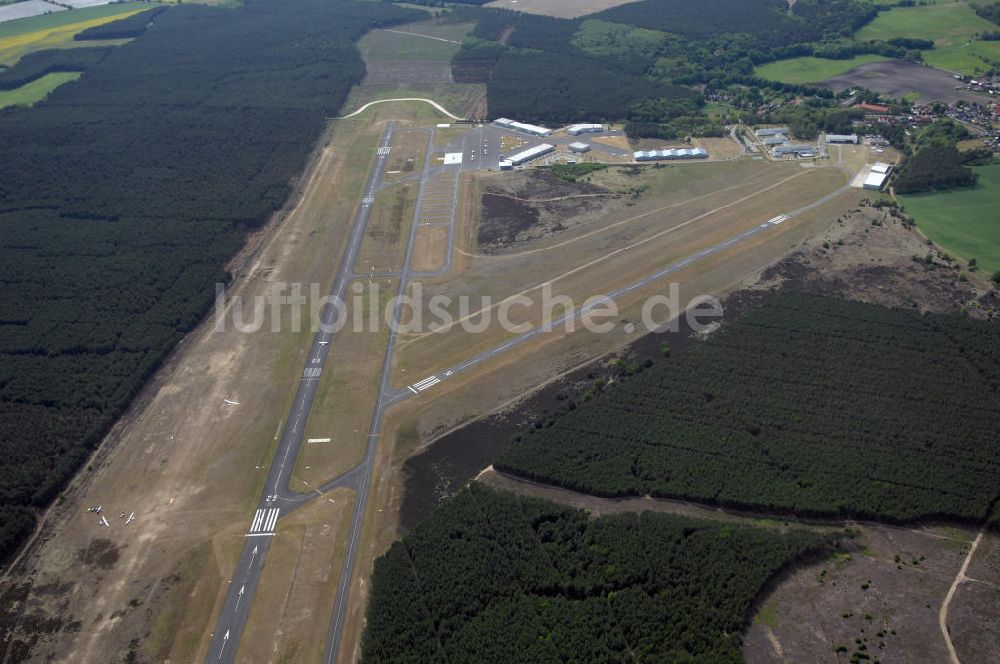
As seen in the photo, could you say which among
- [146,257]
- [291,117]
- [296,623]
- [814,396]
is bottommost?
[296,623]

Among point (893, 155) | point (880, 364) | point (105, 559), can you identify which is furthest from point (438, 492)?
point (893, 155)

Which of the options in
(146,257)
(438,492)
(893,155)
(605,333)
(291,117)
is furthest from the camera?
(291,117)

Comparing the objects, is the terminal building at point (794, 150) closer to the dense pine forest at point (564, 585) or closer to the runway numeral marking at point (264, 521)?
the dense pine forest at point (564, 585)

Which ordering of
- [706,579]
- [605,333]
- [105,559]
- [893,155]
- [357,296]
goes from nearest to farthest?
[706,579]
[105,559]
[605,333]
[357,296]
[893,155]

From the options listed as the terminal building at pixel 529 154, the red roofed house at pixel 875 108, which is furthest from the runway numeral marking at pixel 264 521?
the red roofed house at pixel 875 108

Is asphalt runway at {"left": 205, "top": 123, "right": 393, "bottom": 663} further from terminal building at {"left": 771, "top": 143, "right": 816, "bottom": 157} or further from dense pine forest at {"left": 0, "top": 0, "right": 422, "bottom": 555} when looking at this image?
terminal building at {"left": 771, "top": 143, "right": 816, "bottom": 157}

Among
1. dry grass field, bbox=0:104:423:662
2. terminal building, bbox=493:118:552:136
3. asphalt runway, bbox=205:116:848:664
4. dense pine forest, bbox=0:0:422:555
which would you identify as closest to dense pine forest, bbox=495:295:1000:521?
asphalt runway, bbox=205:116:848:664

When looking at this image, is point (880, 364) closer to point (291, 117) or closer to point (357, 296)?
point (357, 296)
